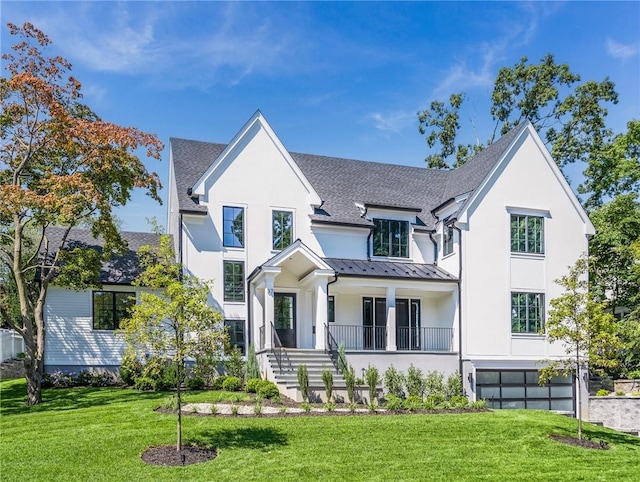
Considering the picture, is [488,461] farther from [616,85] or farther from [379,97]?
[616,85]

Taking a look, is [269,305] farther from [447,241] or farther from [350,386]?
[447,241]

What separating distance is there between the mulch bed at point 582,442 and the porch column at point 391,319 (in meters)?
7.65

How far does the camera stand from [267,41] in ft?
57.1

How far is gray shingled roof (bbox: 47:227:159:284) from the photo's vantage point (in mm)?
22000

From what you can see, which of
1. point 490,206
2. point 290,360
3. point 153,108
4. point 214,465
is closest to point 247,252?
point 290,360

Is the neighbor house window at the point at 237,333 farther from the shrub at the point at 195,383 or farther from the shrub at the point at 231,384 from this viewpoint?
the shrub at the point at 195,383

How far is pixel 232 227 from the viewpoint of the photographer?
2234 cm

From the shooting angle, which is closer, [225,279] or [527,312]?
[225,279]

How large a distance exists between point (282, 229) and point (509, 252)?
9.00 m

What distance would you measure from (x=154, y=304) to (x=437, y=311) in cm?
1488

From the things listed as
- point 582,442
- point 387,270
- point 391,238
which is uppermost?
point 391,238

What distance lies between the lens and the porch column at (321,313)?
67.7ft

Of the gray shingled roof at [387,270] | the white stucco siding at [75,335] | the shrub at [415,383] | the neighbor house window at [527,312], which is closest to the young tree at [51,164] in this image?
the white stucco siding at [75,335]

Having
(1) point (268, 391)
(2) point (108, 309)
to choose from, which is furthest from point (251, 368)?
(2) point (108, 309)
